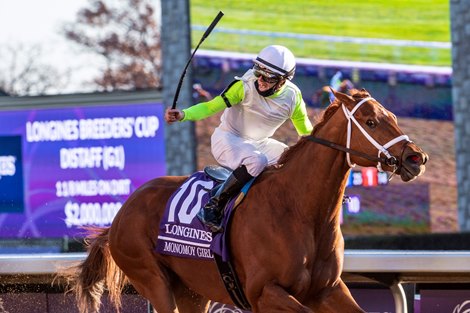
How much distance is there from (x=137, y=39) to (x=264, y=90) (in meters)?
22.9

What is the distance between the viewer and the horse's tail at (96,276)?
7.29m

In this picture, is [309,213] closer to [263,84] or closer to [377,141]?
[377,141]

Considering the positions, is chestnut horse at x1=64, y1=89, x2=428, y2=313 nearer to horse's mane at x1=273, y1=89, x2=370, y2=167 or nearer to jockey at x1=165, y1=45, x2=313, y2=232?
horse's mane at x1=273, y1=89, x2=370, y2=167

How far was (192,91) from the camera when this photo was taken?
14797mm

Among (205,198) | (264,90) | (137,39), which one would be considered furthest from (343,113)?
(137,39)

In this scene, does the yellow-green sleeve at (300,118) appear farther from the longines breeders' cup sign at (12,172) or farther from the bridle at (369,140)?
the longines breeders' cup sign at (12,172)

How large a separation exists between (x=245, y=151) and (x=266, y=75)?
44cm

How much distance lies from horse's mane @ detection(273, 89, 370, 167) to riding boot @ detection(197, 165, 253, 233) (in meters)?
0.20

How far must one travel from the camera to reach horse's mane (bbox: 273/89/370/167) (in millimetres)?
6129

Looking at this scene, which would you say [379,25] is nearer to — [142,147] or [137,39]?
[142,147]

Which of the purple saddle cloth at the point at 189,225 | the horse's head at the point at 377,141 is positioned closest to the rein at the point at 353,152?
the horse's head at the point at 377,141

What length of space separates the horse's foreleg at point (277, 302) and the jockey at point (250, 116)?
559 mm

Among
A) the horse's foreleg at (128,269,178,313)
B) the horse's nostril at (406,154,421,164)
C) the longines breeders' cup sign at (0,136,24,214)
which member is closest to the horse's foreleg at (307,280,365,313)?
the horse's nostril at (406,154,421,164)

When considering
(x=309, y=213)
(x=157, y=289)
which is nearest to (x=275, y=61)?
(x=309, y=213)
